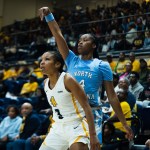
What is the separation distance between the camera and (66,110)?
3008mm

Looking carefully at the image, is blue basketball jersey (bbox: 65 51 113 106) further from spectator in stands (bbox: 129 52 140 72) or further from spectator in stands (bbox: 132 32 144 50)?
spectator in stands (bbox: 132 32 144 50)

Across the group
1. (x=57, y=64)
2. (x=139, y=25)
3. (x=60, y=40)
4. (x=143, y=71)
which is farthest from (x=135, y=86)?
(x=57, y=64)

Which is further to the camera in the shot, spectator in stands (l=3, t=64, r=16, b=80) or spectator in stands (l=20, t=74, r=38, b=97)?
spectator in stands (l=3, t=64, r=16, b=80)

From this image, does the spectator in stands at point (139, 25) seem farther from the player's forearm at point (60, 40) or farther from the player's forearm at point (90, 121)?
the player's forearm at point (90, 121)

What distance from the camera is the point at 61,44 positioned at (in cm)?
345

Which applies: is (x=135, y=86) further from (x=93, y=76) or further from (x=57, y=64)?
(x=57, y=64)

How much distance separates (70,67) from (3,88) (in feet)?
24.0

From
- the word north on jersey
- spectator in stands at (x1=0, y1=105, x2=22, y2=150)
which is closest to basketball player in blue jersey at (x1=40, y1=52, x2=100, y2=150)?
the word north on jersey

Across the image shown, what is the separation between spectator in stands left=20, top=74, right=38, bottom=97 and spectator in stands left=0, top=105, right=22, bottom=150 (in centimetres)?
294

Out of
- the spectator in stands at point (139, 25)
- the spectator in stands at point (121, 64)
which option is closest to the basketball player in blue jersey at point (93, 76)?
the spectator in stands at point (121, 64)

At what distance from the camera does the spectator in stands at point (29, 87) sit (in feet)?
32.1

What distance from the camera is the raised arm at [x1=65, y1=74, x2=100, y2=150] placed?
2.75 m

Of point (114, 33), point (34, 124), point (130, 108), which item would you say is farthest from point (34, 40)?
point (130, 108)

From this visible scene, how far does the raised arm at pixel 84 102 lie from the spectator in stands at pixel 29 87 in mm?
6914
